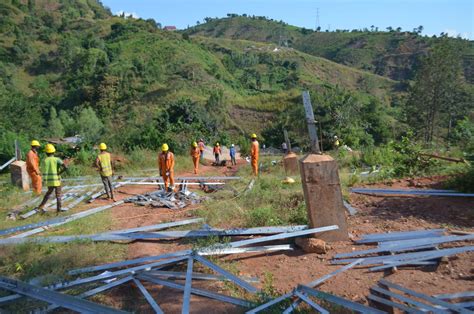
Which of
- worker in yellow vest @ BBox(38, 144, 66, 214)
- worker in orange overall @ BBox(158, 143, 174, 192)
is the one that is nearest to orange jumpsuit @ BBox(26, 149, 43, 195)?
worker in yellow vest @ BBox(38, 144, 66, 214)

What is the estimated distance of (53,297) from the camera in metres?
4.26

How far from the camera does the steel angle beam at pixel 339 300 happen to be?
11.8 feet

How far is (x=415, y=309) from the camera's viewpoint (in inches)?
140

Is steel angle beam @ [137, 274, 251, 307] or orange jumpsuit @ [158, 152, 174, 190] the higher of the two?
orange jumpsuit @ [158, 152, 174, 190]

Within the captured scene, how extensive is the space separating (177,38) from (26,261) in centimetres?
6543

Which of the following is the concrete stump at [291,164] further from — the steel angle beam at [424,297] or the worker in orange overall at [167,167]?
the steel angle beam at [424,297]

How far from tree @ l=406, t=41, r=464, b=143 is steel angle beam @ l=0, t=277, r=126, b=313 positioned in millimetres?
35080

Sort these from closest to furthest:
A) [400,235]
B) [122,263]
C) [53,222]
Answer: [122,263], [400,235], [53,222]

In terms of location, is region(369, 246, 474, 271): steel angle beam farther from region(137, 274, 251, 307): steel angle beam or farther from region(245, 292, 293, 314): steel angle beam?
region(137, 274, 251, 307): steel angle beam

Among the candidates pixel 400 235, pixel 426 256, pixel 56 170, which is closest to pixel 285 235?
pixel 400 235

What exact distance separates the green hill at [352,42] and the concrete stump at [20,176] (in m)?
74.8

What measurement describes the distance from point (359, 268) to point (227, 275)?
1681 millimetres

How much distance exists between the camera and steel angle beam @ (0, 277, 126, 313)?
401 centimetres

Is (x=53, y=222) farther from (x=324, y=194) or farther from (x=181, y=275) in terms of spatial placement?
(x=324, y=194)
